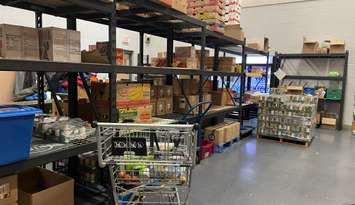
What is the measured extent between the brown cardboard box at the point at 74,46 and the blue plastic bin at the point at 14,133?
66 cm

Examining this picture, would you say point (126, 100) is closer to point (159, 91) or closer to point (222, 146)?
point (159, 91)

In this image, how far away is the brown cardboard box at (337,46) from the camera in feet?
23.1

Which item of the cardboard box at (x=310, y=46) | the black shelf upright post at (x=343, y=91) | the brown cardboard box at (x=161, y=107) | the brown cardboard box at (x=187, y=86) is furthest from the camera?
the cardboard box at (x=310, y=46)

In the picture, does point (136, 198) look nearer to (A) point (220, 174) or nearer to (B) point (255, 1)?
(A) point (220, 174)

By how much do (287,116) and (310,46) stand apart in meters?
3.06

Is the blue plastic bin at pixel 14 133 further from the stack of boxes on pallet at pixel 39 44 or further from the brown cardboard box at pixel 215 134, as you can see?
the brown cardboard box at pixel 215 134

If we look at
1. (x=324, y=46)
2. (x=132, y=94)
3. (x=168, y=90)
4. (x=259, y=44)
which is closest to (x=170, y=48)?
(x=168, y=90)

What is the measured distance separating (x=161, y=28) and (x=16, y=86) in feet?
9.90

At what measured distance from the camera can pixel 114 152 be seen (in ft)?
5.47

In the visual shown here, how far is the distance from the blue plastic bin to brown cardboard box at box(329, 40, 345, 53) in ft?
24.2

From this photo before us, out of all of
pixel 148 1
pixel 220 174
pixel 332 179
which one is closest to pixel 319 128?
pixel 332 179

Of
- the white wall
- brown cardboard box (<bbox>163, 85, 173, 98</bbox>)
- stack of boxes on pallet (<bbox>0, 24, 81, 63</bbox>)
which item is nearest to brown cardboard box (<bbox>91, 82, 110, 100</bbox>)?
stack of boxes on pallet (<bbox>0, 24, 81, 63</bbox>)

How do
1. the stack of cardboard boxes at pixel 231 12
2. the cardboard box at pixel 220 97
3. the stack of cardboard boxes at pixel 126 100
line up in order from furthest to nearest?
1. the cardboard box at pixel 220 97
2. the stack of cardboard boxes at pixel 231 12
3. the stack of cardboard boxes at pixel 126 100

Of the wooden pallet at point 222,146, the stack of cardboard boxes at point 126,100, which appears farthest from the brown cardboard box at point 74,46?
the wooden pallet at point 222,146
